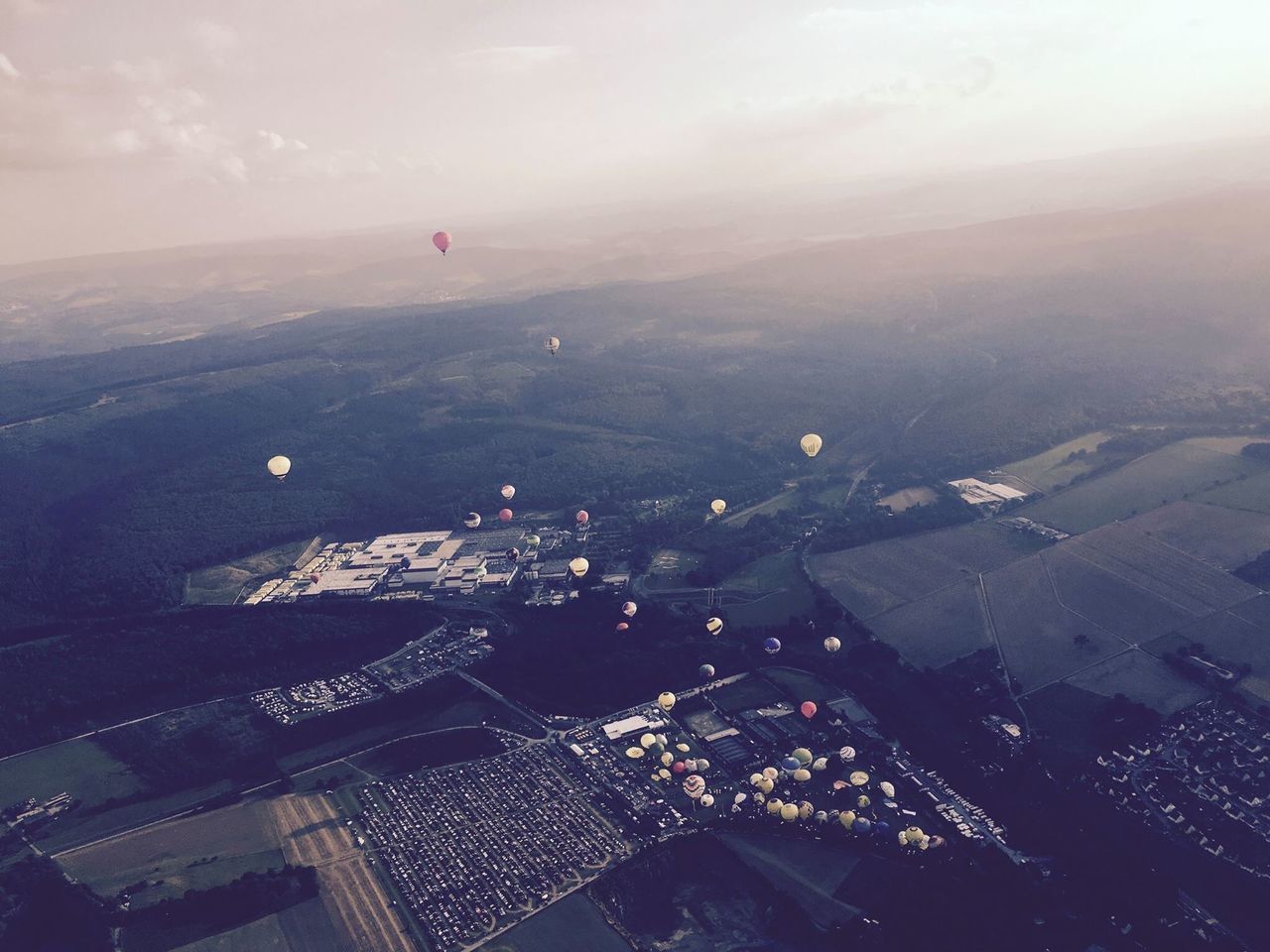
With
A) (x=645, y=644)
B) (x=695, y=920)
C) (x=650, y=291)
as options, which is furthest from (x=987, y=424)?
(x=650, y=291)

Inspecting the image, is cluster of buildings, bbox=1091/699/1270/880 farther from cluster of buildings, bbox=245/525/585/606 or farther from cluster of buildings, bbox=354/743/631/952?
cluster of buildings, bbox=245/525/585/606

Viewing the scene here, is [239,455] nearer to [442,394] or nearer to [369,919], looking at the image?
[442,394]

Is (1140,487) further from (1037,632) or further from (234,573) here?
(234,573)

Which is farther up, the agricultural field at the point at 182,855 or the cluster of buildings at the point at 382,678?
the cluster of buildings at the point at 382,678

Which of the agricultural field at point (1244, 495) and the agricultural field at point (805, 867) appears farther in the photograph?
the agricultural field at point (1244, 495)

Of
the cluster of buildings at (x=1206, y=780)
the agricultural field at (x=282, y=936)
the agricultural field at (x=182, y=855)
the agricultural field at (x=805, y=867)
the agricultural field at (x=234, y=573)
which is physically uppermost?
the agricultural field at (x=234, y=573)

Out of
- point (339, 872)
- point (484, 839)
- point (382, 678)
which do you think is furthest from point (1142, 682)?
point (382, 678)

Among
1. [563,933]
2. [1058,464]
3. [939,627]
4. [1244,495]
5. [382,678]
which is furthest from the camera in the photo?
[1058,464]

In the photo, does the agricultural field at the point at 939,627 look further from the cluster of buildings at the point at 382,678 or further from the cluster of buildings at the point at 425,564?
the cluster of buildings at the point at 382,678

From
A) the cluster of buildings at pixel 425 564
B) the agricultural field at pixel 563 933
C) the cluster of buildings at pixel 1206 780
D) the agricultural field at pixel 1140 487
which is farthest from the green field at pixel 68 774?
the agricultural field at pixel 1140 487
